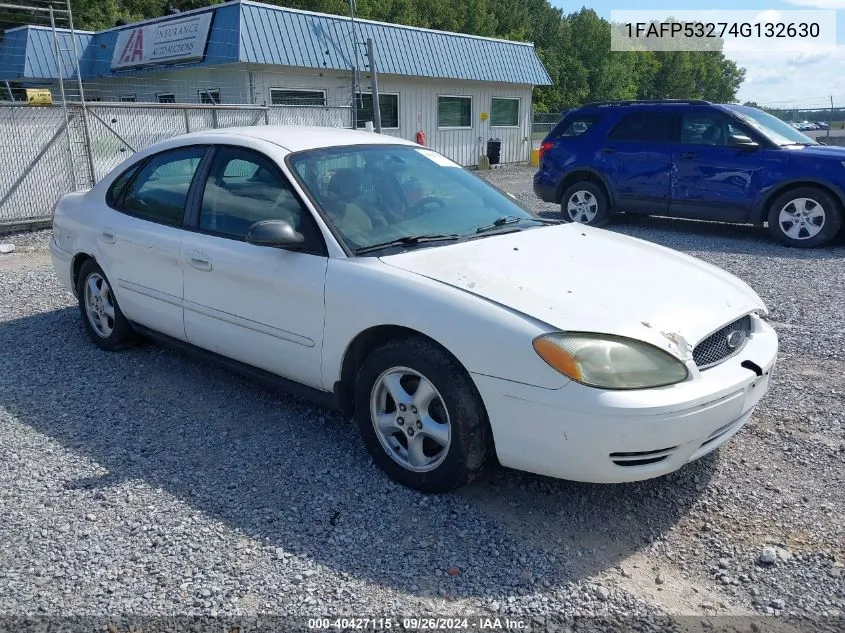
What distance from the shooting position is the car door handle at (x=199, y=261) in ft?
13.6

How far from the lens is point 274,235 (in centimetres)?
357

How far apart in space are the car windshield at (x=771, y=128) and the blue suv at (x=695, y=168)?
20 mm

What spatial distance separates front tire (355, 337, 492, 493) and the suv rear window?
8.05 metres

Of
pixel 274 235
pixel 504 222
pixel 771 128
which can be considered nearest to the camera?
pixel 274 235

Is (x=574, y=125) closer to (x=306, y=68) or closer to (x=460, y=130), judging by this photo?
(x=306, y=68)

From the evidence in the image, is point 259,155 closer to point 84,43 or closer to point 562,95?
point 84,43

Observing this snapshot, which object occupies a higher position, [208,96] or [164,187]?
[208,96]

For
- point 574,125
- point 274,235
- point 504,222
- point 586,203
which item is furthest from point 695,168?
point 274,235

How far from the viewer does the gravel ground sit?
2719 millimetres

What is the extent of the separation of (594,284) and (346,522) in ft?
5.02

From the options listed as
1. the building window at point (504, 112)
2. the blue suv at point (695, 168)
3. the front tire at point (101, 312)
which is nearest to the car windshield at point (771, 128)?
the blue suv at point (695, 168)

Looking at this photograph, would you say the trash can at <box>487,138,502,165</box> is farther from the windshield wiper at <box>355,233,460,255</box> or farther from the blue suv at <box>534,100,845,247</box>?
the windshield wiper at <box>355,233,460,255</box>

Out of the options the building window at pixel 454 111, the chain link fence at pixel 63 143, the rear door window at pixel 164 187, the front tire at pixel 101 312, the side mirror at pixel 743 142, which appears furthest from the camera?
the building window at pixel 454 111

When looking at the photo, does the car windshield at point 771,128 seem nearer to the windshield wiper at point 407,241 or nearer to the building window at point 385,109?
the windshield wiper at point 407,241
